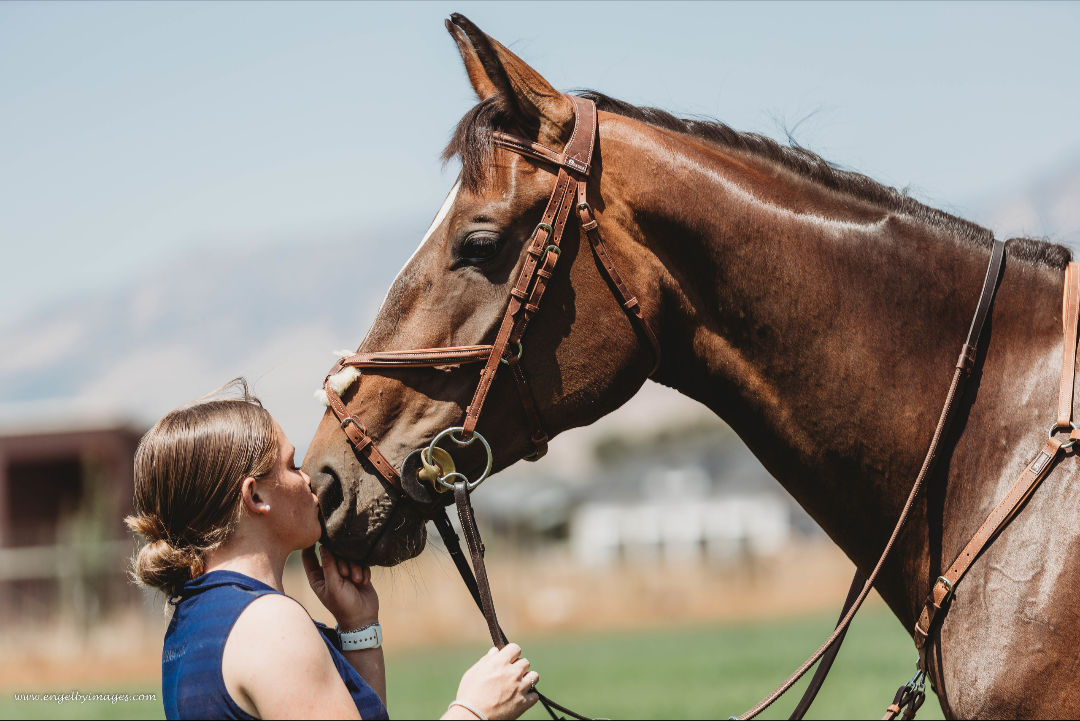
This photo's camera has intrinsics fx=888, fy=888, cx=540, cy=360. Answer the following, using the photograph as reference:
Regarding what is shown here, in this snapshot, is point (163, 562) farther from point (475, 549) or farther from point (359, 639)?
point (475, 549)

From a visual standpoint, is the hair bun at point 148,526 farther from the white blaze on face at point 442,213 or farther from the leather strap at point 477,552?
the white blaze on face at point 442,213

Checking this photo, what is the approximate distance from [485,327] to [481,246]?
25cm

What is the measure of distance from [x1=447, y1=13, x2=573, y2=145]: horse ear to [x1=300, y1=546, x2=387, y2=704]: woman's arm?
4.83 feet

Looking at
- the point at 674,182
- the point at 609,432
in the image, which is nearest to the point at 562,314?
the point at 674,182

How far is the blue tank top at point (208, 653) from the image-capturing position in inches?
86.1

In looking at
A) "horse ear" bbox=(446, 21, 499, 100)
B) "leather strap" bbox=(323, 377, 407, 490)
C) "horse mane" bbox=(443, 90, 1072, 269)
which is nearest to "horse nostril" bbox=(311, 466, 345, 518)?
"leather strap" bbox=(323, 377, 407, 490)

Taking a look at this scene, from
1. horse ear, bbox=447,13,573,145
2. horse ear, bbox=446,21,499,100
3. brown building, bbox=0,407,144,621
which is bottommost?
brown building, bbox=0,407,144,621

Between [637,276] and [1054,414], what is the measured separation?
1.24m

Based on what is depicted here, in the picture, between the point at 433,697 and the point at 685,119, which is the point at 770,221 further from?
the point at 433,697

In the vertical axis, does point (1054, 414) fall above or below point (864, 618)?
above

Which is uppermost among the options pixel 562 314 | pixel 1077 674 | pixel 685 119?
pixel 685 119

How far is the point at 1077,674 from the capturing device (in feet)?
7.46

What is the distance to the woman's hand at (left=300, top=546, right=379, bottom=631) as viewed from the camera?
8.91 ft

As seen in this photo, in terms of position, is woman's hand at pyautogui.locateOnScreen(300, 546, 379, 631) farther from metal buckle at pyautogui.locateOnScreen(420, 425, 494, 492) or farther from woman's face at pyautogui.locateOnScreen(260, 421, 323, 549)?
metal buckle at pyautogui.locateOnScreen(420, 425, 494, 492)
